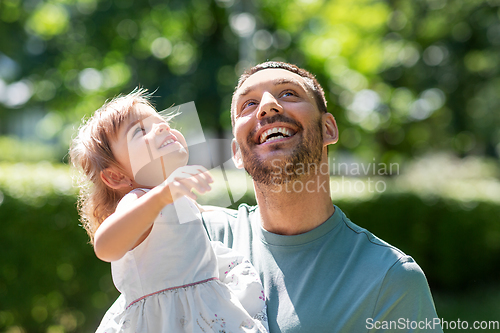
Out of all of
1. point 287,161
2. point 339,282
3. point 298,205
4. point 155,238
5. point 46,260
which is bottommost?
point 46,260

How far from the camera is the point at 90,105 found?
39.5 ft

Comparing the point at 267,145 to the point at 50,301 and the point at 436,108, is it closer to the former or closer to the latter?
the point at 50,301

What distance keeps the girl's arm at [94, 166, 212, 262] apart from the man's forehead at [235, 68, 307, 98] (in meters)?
0.85

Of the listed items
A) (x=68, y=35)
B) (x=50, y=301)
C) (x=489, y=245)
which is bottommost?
(x=489, y=245)

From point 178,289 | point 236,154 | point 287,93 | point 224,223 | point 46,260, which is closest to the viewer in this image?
point 178,289

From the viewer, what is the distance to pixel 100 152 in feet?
6.38

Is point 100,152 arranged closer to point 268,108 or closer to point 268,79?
point 268,108

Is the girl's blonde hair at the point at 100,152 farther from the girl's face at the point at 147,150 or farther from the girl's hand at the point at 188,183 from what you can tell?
the girl's hand at the point at 188,183

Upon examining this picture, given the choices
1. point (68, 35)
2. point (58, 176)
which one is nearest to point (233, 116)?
point (58, 176)

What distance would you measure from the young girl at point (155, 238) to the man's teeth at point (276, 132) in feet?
1.35

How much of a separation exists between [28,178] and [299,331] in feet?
14.4

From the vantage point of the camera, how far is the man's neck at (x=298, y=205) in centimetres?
214

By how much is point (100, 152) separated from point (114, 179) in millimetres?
141

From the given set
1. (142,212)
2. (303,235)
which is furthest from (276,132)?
(142,212)
